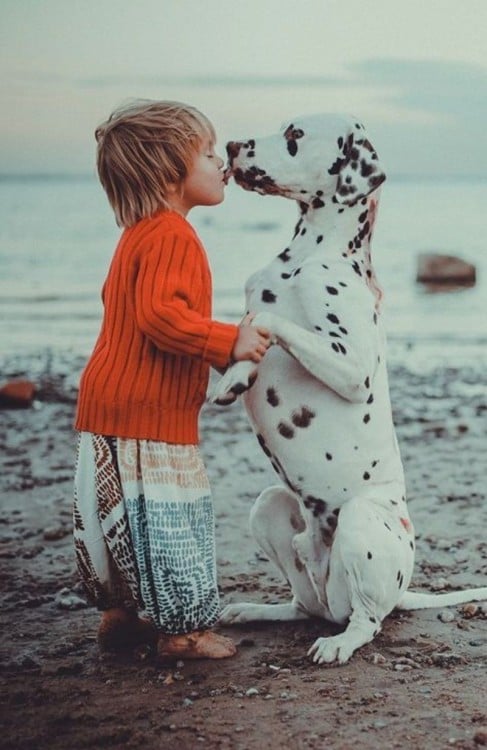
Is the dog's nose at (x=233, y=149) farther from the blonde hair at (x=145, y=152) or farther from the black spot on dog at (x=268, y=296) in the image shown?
the black spot on dog at (x=268, y=296)

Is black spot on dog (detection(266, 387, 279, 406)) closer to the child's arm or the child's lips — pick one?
the child's arm

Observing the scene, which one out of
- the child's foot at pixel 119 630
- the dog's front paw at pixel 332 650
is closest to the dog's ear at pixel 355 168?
the dog's front paw at pixel 332 650

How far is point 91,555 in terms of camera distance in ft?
14.7

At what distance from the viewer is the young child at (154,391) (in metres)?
4.28

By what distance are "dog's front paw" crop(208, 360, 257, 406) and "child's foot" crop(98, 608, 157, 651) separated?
1.02 m

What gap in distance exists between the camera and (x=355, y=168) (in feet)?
14.7

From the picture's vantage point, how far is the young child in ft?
14.0

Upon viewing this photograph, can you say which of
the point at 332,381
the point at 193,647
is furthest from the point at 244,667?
the point at 332,381

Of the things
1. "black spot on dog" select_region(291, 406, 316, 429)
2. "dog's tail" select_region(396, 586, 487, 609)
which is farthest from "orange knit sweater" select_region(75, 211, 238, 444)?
"dog's tail" select_region(396, 586, 487, 609)

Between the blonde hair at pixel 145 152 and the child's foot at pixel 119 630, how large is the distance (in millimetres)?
1618

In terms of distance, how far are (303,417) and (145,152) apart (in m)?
1.21

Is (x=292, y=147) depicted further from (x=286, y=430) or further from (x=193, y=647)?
(x=193, y=647)

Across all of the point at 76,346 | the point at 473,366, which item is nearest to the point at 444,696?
the point at 473,366

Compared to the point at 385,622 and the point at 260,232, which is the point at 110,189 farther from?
the point at 260,232
